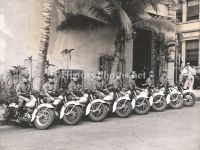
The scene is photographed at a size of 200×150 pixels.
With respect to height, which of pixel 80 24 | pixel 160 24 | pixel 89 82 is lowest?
pixel 89 82

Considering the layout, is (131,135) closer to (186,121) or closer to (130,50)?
(186,121)

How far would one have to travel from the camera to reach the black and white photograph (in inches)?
361

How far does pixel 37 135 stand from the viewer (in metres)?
9.33

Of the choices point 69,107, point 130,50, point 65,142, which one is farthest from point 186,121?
point 130,50

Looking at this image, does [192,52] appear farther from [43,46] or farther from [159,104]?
[43,46]

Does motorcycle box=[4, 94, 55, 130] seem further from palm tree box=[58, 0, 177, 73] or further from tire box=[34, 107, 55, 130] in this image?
palm tree box=[58, 0, 177, 73]

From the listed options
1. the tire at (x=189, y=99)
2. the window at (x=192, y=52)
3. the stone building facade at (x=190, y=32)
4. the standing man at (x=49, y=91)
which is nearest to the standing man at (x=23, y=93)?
the standing man at (x=49, y=91)

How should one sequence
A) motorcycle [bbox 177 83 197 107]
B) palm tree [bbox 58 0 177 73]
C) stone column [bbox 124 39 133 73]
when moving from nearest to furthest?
palm tree [bbox 58 0 177 73] → motorcycle [bbox 177 83 197 107] → stone column [bbox 124 39 133 73]

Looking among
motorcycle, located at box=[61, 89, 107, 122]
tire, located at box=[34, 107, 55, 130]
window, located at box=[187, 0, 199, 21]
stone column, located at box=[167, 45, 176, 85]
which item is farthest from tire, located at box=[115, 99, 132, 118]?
window, located at box=[187, 0, 199, 21]

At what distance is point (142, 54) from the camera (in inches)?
838

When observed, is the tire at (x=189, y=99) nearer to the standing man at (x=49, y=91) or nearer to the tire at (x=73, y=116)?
the tire at (x=73, y=116)

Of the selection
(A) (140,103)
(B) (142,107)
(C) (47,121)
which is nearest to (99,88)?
(A) (140,103)

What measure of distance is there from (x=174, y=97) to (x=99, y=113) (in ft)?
12.5

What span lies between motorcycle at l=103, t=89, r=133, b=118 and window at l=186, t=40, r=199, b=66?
766 inches
